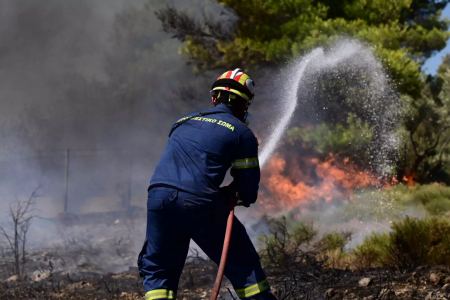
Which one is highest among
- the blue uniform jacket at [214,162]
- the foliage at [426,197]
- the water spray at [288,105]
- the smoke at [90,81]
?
the smoke at [90,81]

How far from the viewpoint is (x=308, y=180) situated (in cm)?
1491

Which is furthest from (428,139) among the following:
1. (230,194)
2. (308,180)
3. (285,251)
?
(230,194)

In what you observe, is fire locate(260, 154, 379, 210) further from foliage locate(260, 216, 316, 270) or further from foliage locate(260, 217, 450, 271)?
foliage locate(260, 217, 450, 271)

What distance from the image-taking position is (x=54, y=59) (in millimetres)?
22781

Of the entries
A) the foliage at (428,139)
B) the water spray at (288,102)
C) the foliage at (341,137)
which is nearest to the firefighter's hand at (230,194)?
the water spray at (288,102)

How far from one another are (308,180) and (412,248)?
8271mm

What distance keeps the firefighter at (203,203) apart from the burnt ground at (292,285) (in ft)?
2.31

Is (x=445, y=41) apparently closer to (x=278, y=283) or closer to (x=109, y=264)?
(x=109, y=264)

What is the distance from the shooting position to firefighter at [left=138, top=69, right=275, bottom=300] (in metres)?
3.89

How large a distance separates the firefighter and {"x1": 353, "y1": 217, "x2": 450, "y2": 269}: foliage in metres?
2.75

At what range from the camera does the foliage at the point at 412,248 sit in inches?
256

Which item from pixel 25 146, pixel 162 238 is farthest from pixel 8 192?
pixel 162 238

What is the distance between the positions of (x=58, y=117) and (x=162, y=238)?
20096mm

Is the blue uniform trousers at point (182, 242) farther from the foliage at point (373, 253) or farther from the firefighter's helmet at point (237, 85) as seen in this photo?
the foliage at point (373, 253)
